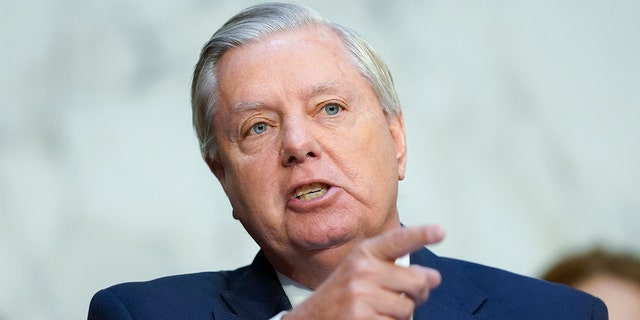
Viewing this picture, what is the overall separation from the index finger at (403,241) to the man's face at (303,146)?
21.6 inches

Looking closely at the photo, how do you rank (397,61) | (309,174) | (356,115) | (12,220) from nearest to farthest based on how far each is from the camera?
(309,174) → (356,115) → (12,220) → (397,61)

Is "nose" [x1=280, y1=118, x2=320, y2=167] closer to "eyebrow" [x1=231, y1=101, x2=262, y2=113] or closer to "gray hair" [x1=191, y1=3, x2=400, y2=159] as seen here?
"eyebrow" [x1=231, y1=101, x2=262, y2=113]

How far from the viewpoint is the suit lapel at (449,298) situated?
2.60 metres

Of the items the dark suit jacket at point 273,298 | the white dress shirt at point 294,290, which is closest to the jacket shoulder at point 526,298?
the dark suit jacket at point 273,298

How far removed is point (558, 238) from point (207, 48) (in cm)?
197

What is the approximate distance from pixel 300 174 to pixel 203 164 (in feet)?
5.05

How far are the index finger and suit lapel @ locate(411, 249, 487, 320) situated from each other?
654mm

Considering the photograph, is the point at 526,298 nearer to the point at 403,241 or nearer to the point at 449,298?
the point at 449,298

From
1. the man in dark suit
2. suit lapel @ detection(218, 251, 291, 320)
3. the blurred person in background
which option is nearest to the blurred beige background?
the blurred person in background

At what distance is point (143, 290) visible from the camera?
2.69 meters

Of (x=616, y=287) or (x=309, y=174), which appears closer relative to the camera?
(x=309, y=174)

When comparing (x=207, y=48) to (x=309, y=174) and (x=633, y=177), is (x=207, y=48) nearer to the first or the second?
(x=309, y=174)

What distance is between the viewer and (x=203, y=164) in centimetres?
401

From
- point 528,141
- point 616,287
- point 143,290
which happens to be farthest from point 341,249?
point 528,141
